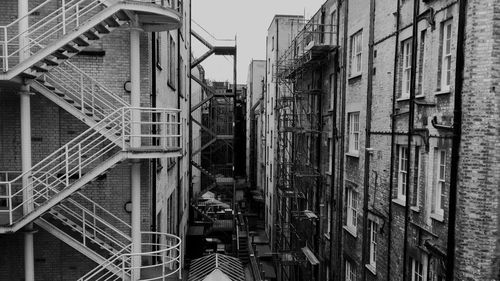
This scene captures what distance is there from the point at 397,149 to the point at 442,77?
3154mm

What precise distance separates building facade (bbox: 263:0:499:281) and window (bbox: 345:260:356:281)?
0.08 metres

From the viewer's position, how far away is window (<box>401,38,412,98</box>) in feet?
41.0

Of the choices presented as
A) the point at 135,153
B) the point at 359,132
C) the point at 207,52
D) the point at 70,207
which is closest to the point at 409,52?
the point at 359,132

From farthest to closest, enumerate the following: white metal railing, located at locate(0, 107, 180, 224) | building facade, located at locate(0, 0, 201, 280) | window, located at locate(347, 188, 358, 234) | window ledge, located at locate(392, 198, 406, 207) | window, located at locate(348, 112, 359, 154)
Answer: window, located at locate(348, 112, 359, 154) < window, located at locate(347, 188, 358, 234) < window ledge, located at locate(392, 198, 406, 207) < building facade, located at locate(0, 0, 201, 280) < white metal railing, located at locate(0, 107, 180, 224)

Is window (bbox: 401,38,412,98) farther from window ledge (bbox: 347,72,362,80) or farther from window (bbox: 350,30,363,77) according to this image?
window (bbox: 350,30,363,77)

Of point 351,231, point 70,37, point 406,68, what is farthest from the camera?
point 351,231

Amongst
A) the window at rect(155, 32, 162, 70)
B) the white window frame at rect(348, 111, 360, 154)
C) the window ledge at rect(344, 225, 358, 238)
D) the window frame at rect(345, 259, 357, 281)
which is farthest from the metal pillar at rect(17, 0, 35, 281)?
the white window frame at rect(348, 111, 360, 154)

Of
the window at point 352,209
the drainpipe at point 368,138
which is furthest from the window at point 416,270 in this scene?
the window at point 352,209

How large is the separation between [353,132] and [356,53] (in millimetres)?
3165

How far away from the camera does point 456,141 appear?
9.81 metres

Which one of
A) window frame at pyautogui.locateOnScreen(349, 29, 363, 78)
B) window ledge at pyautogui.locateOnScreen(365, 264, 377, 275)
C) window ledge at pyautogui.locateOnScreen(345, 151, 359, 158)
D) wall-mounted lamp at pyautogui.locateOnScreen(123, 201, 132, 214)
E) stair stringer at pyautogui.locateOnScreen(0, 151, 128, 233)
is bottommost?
window ledge at pyautogui.locateOnScreen(365, 264, 377, 275)

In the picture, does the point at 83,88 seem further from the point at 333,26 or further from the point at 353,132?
the point at 333,26

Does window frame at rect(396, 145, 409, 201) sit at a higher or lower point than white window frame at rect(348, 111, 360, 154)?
lower

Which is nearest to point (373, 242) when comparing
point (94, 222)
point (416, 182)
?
point (416, 182)
